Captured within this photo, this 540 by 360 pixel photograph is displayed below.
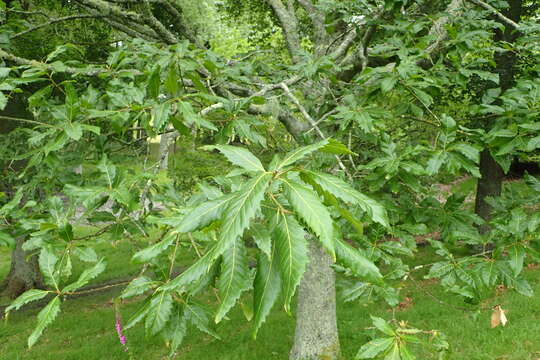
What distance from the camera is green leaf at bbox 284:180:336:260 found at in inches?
39.8

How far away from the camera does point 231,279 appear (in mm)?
1128

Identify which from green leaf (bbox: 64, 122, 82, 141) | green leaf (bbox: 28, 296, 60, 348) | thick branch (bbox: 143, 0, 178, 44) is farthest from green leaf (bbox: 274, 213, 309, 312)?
thick branch (bbox: 143, 0, 178, 44)

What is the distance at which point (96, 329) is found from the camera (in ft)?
27.4

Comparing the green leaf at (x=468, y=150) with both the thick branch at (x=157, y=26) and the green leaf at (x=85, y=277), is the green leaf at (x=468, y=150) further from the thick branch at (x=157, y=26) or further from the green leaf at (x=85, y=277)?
the thick branch at (x=157, y=26)

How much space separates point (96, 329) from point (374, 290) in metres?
7.62

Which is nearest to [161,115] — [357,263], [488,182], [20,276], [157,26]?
[357,263]

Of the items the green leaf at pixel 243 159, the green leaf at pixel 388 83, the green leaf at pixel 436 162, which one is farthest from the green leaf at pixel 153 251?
the green leaf at pixel 388 83

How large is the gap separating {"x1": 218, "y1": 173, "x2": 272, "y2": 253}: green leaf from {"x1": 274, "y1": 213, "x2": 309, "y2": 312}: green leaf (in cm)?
13

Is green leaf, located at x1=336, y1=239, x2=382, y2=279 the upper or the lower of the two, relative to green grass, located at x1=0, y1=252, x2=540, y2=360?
upper

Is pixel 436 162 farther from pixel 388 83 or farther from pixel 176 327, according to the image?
pixel 176 327

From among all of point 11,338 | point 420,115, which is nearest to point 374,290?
point 420,115

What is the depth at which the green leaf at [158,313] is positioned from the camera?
1.60m

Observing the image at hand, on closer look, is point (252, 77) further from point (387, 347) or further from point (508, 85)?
point (508, 85)

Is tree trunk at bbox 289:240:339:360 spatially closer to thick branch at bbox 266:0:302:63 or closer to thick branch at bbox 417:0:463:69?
thick branch at bbox 417:0:463:69
